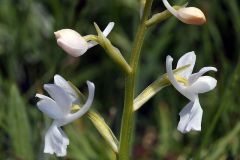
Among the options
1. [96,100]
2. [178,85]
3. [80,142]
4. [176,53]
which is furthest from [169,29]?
[178,85]

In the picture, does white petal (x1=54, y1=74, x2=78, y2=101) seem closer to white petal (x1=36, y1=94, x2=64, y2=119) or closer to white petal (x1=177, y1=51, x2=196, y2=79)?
white petal (x1=36, y1=94, x2=64, y2=119)

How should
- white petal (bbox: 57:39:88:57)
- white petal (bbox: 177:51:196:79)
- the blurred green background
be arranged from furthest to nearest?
the blurred green background → white petal (bbox: 177:51:196:79) → white petal (bbox: 57:39:88:57)

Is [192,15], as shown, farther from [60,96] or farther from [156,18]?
[60,96]

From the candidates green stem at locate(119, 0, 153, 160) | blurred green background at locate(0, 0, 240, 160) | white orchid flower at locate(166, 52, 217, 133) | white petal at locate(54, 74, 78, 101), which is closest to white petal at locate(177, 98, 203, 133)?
white orchid flower at locate(166, 52, 217, 133)

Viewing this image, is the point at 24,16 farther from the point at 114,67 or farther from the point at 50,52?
the point at 114,67

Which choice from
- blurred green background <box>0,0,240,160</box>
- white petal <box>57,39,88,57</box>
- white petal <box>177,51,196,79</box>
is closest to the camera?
white petal <box>57,39,88,57</box>

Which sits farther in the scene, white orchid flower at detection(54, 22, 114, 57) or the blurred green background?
the blurred green background

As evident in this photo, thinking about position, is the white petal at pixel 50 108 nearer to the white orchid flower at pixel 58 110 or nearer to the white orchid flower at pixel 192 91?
the white orchid flower at pixel 58 110

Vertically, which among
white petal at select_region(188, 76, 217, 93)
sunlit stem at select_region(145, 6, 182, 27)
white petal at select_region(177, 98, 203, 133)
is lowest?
white petal at select_region(177, 98, 203, 133)
